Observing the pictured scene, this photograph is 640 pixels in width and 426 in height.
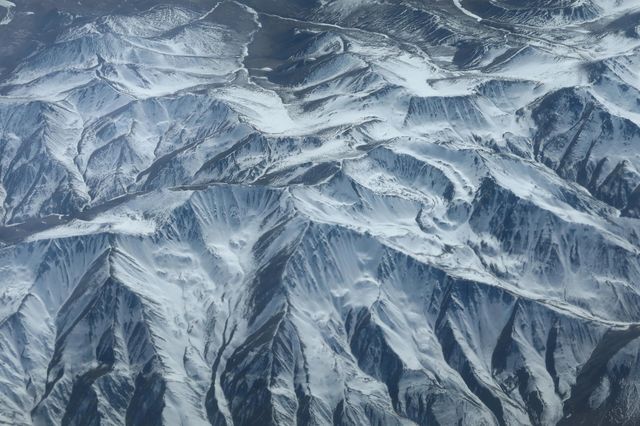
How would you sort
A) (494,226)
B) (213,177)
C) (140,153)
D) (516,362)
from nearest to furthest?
1. (516,362)
2. (494,226)
3. (213,177)
4. (140,153)

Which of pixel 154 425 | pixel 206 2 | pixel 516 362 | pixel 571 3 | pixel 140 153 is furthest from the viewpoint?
pixel 206 2

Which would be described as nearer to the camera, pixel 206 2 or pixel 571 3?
pixel 571 3

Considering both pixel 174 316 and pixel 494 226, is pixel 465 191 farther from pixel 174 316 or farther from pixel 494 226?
pixel 174 316

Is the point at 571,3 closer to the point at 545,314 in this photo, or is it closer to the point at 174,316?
the point at 545,314

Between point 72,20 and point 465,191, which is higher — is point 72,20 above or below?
below

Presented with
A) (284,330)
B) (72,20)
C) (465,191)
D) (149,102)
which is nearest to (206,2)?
(72,20)

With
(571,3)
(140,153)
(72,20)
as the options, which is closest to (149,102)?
(140,153)
